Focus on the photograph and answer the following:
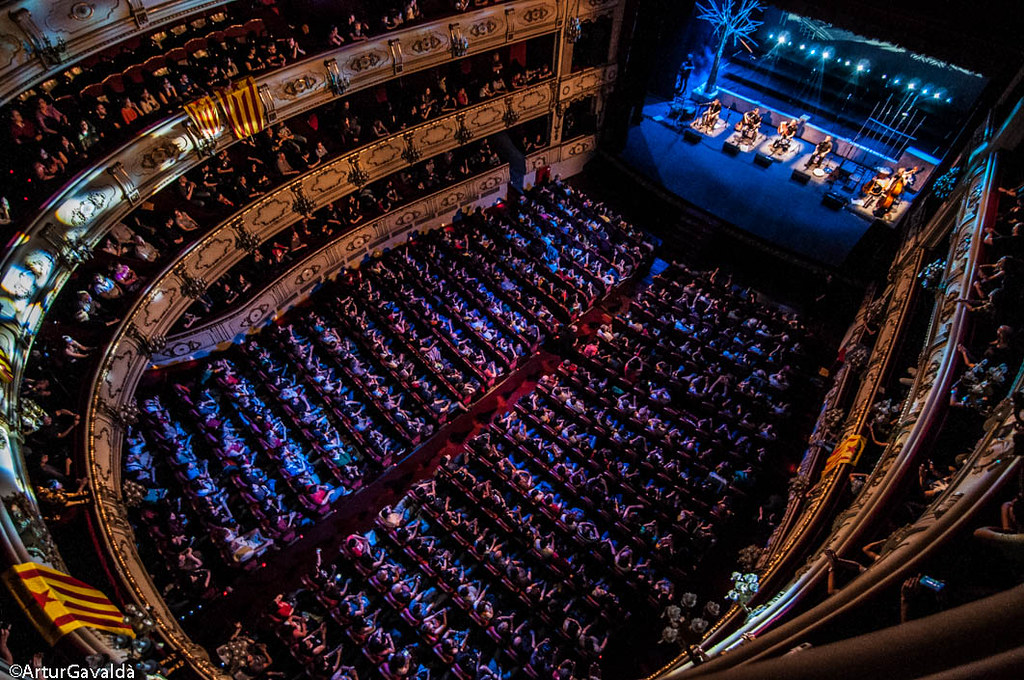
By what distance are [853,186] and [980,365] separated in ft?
46.7

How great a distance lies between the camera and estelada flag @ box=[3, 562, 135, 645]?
6.03 m

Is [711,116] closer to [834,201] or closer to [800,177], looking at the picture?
[800,177]

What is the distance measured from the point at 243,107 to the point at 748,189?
1657cm

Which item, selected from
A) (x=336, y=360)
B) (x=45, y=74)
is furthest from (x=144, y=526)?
(x=45, y=74)

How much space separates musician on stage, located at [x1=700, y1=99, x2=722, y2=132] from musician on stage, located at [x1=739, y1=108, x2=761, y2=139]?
1.06 meters

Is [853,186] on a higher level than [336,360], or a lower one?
lower

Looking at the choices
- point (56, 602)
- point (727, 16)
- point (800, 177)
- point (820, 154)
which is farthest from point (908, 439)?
point (727, 16)

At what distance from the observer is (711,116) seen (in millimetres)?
20719

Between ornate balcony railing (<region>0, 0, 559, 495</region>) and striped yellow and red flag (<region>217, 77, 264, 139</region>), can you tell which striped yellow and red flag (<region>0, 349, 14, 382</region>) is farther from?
striped yellow and red flag (<region>217, 77, 264, 139</region>)

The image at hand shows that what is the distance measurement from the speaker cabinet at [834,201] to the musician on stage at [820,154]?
4.25 ft

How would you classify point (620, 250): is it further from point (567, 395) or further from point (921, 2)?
point (921, 2)

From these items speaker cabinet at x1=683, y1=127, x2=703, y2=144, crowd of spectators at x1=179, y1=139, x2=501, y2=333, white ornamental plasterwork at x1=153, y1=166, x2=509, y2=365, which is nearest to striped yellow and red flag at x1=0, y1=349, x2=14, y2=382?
white ornamental plasterwork at x1=153, y1=166, x2=509, y2=365

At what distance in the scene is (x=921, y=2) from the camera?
12.4 m

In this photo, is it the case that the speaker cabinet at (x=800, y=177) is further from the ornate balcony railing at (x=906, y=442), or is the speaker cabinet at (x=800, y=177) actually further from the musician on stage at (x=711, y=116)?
the ornate balcony railing at (x=906, y=442)
